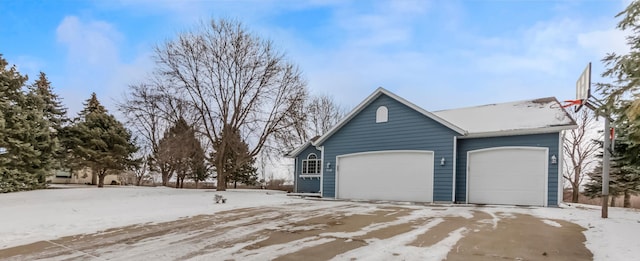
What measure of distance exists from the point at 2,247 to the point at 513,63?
Answer: 1589 cm

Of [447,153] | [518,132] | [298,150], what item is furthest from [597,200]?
[298,150]

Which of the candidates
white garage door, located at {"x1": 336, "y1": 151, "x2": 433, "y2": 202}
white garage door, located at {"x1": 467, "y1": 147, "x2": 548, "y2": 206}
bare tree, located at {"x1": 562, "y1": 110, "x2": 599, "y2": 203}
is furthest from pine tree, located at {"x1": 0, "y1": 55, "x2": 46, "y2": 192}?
bare tree, located at {"x1": 562, "y1": 110, "x2": 599, "y2": 203}

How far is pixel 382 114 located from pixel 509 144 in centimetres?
469

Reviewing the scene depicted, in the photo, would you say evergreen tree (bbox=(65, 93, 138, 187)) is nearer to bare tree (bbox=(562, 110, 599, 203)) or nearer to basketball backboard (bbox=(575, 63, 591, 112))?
basketball backboard (bbox=(575, 63, 591, 112))

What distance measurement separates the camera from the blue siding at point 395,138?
13.1m

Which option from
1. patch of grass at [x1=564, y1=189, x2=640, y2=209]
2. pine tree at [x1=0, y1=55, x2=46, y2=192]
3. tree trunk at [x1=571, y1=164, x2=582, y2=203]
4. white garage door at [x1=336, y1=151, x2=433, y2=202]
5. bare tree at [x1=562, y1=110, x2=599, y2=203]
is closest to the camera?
white garage door at [x1=336, y1=151, x2=433, y2=202]

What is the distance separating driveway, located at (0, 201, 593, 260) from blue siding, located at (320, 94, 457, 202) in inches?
196

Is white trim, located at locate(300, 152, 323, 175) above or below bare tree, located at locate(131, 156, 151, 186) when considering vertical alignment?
above

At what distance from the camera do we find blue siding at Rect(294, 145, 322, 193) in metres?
20.7

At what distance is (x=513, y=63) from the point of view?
46.9 feet

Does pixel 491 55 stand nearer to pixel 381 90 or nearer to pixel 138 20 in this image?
pixel 381 90

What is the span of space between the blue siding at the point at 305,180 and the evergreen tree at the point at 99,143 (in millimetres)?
12174

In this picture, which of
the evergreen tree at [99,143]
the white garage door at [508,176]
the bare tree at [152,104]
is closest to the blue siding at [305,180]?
the bare tree at [152,104]

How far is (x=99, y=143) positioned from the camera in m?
23.4
